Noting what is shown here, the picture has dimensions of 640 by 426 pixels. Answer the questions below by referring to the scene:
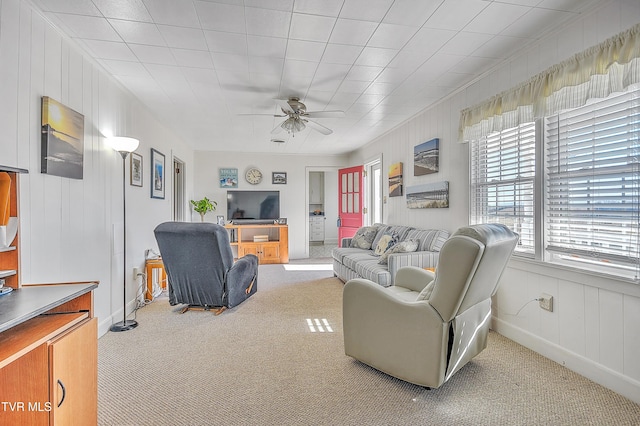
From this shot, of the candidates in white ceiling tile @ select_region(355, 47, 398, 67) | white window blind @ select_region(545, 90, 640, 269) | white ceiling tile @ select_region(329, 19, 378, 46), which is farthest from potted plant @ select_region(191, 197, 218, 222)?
white window blind @ select_region(545, 90, 640, 269)

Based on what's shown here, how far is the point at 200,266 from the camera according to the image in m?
3.31

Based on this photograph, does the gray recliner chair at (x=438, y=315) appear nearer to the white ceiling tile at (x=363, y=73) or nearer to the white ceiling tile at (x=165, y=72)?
the white ceiling tile at (x=363, y=73)

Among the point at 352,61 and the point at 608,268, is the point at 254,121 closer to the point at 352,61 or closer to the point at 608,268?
the point at 352,61

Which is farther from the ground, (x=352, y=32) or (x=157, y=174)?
(x=352, y=32)

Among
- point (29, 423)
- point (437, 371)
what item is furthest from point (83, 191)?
point (437, 371)

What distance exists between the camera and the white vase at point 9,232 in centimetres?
142

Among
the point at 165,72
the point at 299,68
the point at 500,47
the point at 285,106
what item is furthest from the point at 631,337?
the point at 165,72

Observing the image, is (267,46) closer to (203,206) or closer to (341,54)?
(341,54)

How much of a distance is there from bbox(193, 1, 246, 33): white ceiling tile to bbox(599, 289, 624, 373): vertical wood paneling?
113 inches

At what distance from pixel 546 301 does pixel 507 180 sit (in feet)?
3.35

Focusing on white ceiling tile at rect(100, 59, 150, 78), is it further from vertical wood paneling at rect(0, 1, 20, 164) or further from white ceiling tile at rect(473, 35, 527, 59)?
white ceiling tile at rect(473, 35, 527, 59)

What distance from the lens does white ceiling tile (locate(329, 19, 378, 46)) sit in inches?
85.3

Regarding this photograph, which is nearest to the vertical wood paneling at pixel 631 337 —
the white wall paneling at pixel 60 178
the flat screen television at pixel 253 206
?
the white wall paneling at pixel 60 178

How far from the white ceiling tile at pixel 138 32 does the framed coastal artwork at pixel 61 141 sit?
0.66 meters
